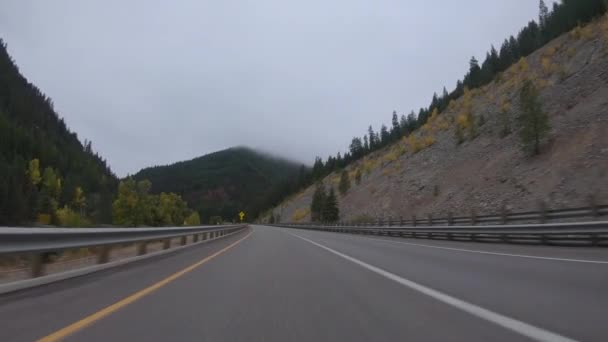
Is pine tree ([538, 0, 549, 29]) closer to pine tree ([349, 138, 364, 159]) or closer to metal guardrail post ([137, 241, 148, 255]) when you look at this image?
pine tree ([349, 138, 364, 159])

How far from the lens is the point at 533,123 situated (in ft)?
163

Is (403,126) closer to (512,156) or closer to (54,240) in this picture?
(512,156)

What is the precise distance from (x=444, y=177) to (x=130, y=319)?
207ft

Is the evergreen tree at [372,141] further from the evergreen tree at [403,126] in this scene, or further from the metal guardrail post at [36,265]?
the metal guardrail post at [36,265]

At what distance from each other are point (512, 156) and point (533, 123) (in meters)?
5.45

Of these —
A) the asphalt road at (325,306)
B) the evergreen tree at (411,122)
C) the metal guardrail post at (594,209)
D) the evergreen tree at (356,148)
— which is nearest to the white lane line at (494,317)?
the asphalt road at (325,306)

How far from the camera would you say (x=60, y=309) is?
5102 mm

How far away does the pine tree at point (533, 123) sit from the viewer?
162 feet

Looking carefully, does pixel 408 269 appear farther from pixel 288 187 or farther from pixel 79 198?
pixel 288 187

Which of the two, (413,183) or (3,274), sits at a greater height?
(413,183)

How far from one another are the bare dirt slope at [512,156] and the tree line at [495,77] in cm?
471

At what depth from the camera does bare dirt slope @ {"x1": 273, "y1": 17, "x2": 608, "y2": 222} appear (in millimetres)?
42375

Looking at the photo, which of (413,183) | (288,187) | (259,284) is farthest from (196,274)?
(288,187)

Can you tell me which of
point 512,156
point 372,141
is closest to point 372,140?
point 372,141
